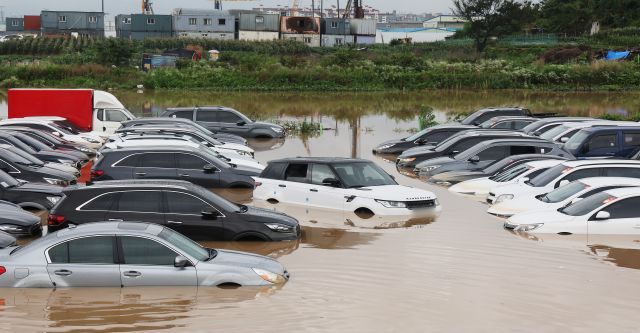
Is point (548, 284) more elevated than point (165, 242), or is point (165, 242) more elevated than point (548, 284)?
point (165, 242)

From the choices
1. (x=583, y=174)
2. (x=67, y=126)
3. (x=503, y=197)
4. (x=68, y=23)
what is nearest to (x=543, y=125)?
(x=583, y=174)

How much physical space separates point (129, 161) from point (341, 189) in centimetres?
567

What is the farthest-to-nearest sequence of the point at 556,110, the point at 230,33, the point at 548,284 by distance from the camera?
1. the point at 230,33
2. the point at 556,110
3. the point at 548,284

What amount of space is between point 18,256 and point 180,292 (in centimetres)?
232

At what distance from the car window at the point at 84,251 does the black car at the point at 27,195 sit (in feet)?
24.4

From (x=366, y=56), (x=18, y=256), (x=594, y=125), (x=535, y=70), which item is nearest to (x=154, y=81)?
(x=366, y=56)

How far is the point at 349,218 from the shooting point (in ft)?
63.9

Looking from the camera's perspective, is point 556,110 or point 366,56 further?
point 366,56

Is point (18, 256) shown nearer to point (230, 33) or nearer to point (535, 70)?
point (535, 70)

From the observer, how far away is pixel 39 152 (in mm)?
27031

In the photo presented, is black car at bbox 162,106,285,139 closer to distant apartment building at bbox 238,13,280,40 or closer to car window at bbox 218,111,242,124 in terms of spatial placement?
car window at bbox 218,111,242,124

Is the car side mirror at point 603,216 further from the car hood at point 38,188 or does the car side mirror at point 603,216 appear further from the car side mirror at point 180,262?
the car hood at point 38,188

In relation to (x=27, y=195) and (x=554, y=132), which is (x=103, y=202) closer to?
(x=27, y=195)

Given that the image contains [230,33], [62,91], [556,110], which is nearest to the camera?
[62,91]
